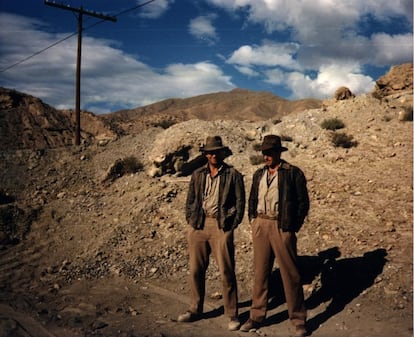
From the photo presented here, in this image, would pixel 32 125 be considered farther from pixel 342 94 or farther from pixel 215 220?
pixel 215 220

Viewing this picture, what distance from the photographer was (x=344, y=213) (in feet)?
26.3

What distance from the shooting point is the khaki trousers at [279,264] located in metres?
4.43

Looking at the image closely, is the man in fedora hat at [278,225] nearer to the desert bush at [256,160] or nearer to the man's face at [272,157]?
the man's face at [272,157]

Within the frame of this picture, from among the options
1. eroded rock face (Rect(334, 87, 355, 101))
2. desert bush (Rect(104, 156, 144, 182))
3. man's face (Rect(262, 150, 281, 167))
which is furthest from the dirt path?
eroded rock face (Rect(334, 87, 355, 101))

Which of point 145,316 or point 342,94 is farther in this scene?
point 342,94

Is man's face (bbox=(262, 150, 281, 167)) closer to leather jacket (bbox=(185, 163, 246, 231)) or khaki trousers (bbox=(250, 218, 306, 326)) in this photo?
leather jacket (bbox=(185, 163, 246, 231))

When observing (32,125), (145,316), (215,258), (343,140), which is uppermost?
(32,125)

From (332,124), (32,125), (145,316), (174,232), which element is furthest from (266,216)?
(32,125)

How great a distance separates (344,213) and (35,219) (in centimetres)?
726

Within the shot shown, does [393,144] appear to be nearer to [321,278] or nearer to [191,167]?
[191,167]

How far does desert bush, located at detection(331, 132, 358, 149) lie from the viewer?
1156 cm

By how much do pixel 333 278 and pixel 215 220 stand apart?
7.90 ft

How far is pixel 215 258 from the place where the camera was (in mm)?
4801

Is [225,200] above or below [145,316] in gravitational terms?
above
